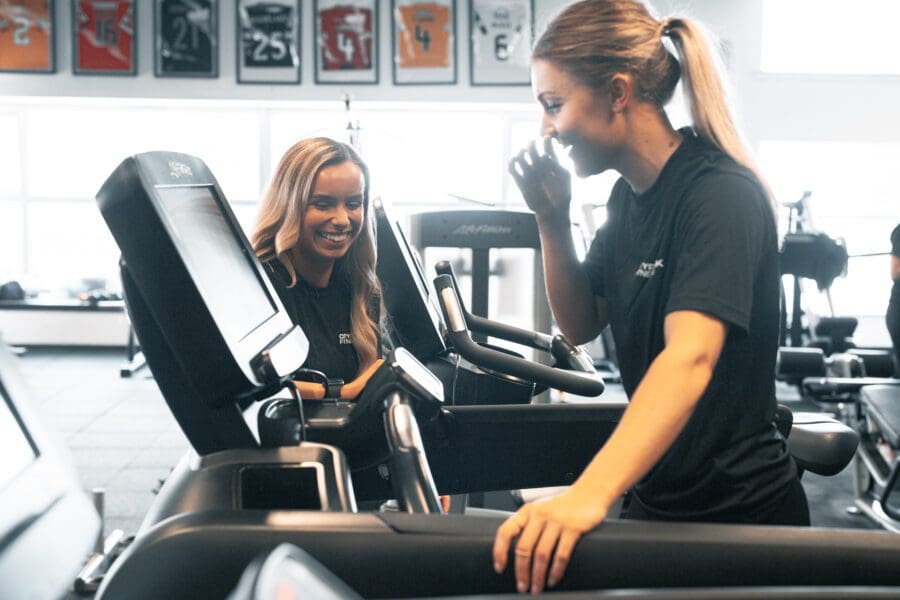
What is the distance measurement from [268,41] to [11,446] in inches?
230

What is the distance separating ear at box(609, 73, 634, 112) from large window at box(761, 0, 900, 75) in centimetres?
567

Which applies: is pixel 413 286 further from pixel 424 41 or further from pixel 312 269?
pixel 424 41

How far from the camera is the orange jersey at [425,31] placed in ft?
19.9

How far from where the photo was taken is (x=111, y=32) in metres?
6.09

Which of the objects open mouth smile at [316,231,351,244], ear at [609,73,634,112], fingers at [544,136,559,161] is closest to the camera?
ear at [609,73,634,112]

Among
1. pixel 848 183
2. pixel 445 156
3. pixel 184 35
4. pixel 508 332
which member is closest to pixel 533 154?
pixel 508 332

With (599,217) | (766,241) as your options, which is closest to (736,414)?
(766,241)

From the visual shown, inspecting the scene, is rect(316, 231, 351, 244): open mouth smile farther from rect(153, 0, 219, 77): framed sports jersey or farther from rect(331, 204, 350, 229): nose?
rect(153, 0, 219, 77): framed sports jersey

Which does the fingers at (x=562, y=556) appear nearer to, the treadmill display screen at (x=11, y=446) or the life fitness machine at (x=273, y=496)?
the life fitness machine at (x=273, y=496)

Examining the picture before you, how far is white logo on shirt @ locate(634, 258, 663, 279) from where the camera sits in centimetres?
109

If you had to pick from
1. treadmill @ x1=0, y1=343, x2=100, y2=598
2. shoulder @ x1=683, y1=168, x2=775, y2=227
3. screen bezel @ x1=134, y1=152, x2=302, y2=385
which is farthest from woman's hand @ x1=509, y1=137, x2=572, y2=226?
treadmill @ x1=0, y1=343, x2=100, y2=598

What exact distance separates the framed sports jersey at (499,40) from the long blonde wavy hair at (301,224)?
13.9 ft

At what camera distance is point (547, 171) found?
1.25 meters

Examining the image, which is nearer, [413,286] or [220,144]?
[413,286]
